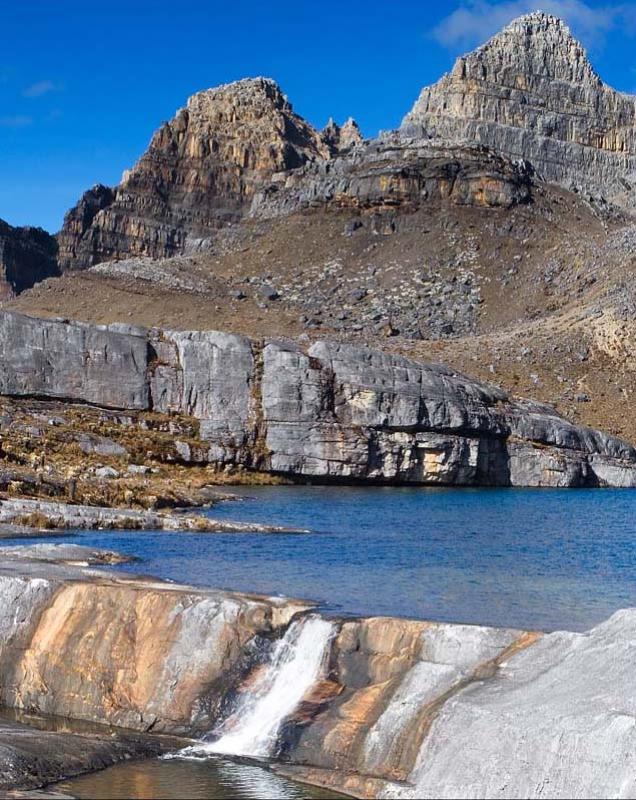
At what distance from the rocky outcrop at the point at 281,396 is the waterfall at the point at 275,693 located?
56.6m

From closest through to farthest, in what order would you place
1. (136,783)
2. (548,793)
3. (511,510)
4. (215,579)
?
(548,793), (136,783), (215,579), (511,510)

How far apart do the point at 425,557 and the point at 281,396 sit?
1668 inches

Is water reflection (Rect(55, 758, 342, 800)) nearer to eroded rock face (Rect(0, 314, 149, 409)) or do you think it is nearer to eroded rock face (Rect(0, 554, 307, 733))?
eroded rock face (Rect(0, 554, 307, 733))

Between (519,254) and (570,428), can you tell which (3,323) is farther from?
(519,254)

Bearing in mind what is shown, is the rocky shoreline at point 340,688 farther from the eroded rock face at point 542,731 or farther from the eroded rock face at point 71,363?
the eroded rock face at point 71,363

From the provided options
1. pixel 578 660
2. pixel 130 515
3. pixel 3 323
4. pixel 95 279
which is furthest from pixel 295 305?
pixel 578 660

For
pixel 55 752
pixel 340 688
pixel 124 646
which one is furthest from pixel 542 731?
pixel 124 646

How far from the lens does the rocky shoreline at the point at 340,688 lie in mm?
20281

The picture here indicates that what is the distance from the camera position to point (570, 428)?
317 feet

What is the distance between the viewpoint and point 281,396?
8669cm

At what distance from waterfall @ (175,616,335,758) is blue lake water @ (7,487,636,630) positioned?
3519 mm

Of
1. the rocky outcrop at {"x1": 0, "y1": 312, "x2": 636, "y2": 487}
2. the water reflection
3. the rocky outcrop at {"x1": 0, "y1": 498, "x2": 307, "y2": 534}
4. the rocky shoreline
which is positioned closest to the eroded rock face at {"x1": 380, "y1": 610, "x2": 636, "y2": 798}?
the rocky shoreline

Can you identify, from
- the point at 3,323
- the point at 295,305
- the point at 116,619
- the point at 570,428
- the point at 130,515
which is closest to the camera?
the point at 116,619

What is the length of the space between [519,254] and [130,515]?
5538 inches
